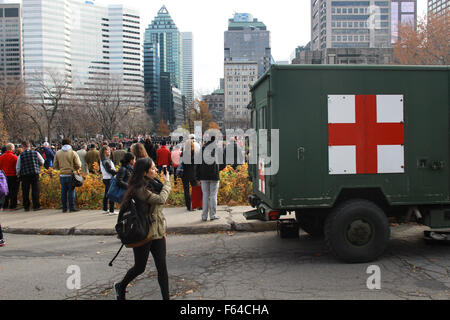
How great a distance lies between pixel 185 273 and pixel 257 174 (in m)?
2.35

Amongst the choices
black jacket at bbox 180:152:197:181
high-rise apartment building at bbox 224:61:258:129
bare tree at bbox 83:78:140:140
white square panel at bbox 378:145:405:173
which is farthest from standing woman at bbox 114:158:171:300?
high-rise apartment building at bbox 224:61:258:129

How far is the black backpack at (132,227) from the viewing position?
4.22 meters

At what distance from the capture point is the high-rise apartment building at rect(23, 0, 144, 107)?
12506 cm

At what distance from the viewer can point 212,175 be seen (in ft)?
29.6

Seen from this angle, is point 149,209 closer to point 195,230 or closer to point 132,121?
point 195,230

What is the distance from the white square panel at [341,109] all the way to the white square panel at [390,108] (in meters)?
0.42

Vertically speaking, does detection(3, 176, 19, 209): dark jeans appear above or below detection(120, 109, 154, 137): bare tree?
below

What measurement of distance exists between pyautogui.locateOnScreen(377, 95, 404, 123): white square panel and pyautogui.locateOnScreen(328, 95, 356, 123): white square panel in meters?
0.42

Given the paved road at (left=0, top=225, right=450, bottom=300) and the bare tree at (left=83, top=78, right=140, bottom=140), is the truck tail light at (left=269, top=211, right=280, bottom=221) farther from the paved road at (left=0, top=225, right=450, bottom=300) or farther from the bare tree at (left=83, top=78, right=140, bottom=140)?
the bare tree at (left=83, top=78, right=140, bottom=140)

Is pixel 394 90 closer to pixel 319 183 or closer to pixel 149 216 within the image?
pixel 319 183

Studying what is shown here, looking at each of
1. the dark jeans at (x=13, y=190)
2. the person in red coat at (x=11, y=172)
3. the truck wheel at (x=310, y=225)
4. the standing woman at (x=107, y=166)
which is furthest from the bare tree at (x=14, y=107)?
the truck wheel at (x=310, y=225)

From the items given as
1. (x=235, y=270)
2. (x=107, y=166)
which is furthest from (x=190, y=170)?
(x=235, y=270)

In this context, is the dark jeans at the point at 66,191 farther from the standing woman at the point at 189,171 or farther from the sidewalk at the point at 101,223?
the standing woman at the point at 189,171
